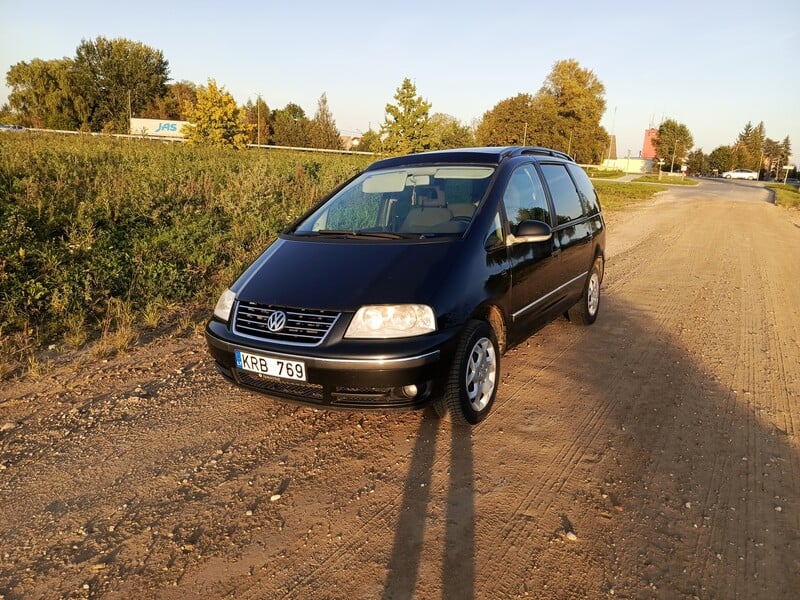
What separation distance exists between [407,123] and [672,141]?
71.0m

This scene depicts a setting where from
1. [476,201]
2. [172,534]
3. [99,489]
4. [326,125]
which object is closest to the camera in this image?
Result: [172,534]

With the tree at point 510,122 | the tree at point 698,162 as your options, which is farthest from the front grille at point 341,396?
the tree at point 698,162

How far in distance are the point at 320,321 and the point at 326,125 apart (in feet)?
184

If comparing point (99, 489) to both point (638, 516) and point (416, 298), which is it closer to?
point (416, 298)

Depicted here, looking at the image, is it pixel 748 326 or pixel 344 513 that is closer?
pixel 344 513

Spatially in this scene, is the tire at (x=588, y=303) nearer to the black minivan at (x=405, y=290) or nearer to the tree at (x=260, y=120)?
the black minivan at (x=405, y=290)

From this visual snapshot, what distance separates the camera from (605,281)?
26.8 ft

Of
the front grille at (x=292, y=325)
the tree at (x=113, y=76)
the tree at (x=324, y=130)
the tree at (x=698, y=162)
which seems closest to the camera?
the front grille at (x=292, y=325)

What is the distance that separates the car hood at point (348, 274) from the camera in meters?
3.20

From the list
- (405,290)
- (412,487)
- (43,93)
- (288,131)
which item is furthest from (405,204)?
(43,93)

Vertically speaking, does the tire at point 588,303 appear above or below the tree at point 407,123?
below

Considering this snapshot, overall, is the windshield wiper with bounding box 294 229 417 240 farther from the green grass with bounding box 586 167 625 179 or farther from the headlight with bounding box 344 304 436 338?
the green grass with bounding box 586 167 625 179

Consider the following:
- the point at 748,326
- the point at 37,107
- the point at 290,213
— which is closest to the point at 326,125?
the point at 37,107

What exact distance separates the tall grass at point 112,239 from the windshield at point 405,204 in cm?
229
